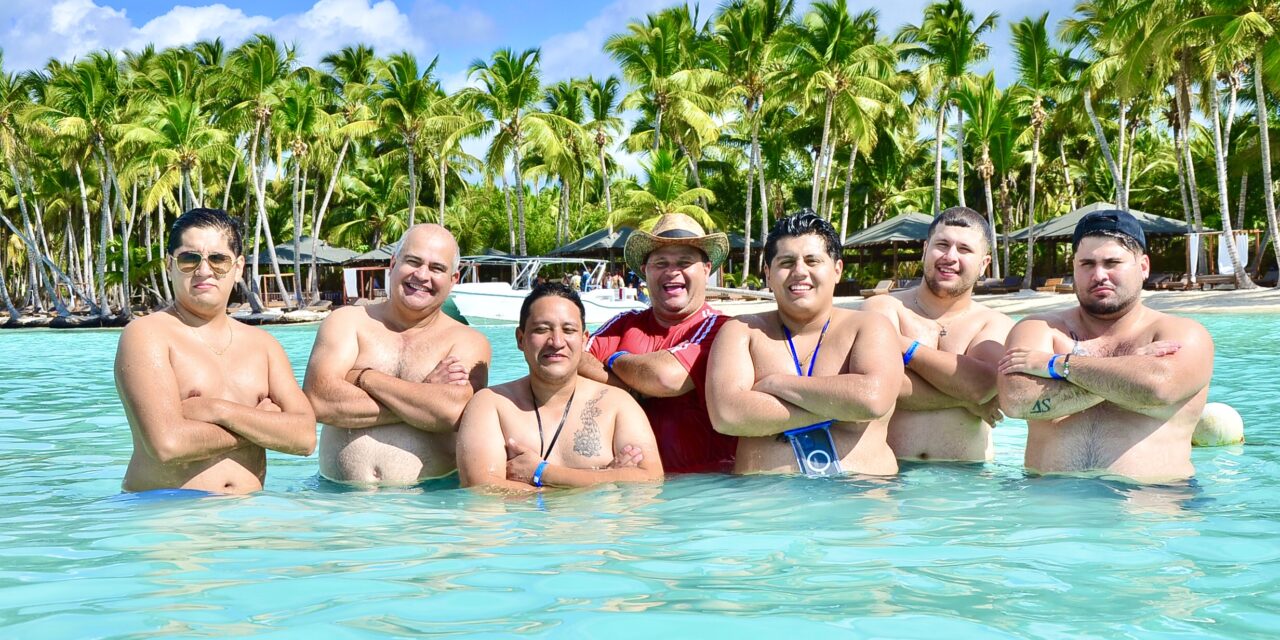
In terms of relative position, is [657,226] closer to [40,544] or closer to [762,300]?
[40,544]

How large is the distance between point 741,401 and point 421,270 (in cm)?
166

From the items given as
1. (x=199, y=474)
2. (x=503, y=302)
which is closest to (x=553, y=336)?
(x=199, y=474)

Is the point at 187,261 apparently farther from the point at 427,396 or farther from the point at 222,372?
the point at 427,396

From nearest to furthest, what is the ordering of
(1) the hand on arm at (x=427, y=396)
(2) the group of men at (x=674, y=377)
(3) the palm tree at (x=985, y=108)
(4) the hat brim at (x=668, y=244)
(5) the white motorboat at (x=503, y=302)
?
(2) the group of men at (x=674, y=377), (1) the hand on arm at (x=427, y=396), (4) the hat brim at (x=668, y=244), (5) the white motorboat at (x=503, y=302), (3) the palm tree at (x=985, y=108)

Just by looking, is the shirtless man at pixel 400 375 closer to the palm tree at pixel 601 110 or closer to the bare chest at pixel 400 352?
the bare chest at pixel 400 352

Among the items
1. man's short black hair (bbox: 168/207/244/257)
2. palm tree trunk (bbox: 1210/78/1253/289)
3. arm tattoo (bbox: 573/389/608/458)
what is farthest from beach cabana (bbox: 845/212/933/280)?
Answer: man's short black hair (bbox: 168/207/244/257)

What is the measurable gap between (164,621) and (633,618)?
129cm

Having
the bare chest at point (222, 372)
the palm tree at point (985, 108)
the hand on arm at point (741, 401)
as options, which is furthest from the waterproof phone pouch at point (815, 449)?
the palm tree at point (985, 108)

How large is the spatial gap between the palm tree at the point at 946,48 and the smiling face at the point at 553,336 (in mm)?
33098

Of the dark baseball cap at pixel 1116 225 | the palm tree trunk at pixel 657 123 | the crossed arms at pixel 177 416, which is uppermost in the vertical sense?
the palm tree trunk at pixel 657 123

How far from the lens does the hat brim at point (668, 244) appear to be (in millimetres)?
4918

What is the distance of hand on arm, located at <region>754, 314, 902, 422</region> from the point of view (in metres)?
4.34

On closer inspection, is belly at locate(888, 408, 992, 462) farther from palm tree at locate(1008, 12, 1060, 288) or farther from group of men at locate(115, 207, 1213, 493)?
palm tree at locate(1008, 12, 1060, 288)

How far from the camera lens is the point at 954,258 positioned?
5.10 m
